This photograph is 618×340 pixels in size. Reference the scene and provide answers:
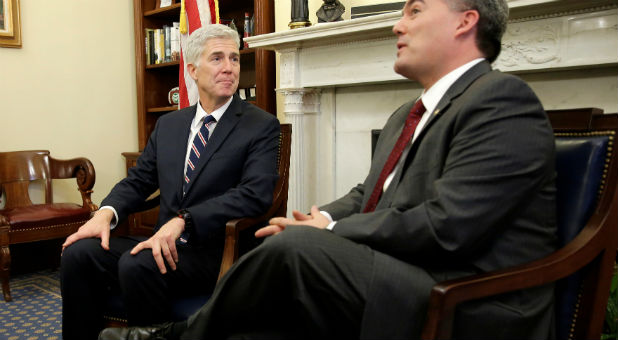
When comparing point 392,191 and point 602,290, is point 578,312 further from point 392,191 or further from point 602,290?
point 392,191

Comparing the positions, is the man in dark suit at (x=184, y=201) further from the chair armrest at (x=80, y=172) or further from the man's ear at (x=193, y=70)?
the chair armrest at (x=80, y=172)

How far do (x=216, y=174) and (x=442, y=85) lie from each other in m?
0.84

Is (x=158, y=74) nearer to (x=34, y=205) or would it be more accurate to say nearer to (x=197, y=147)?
(x=34, y=205)

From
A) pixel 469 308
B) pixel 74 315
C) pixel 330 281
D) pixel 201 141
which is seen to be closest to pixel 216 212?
pixel 201 141

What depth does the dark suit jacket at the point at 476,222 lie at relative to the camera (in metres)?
1.01

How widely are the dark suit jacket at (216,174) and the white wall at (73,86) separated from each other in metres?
2.20

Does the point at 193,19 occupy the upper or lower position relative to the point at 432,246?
upper

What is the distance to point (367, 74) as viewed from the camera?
2.81 metres

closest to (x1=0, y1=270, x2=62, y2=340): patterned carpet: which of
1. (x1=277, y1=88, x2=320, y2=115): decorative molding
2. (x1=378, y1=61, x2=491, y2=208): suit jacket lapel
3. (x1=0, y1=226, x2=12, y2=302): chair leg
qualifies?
(x1=0, y1=226, x2=12, y2=302): chair leg

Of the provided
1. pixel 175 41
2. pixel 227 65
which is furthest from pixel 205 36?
pixel 175 41

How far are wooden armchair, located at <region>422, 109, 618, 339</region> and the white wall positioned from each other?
3.53 meters

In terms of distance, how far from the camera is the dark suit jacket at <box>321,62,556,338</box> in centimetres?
101

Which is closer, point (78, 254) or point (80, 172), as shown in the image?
point (78, 254)

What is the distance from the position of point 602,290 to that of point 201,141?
133 centimetres
